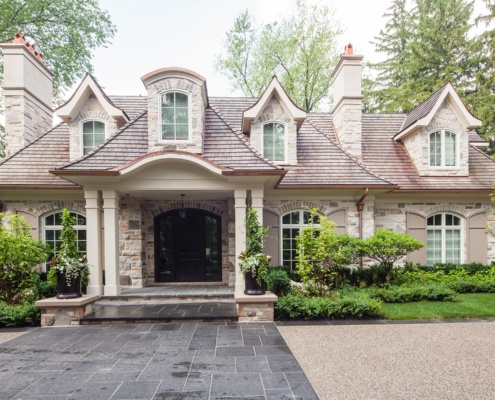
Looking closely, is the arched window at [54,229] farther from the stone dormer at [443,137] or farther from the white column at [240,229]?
the stone dormer at [443,137]

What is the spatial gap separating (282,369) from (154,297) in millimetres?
4863

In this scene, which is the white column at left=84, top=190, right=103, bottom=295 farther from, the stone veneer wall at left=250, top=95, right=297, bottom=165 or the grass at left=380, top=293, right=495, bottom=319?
the grass at left=380, top=293, right=495, bottom=319

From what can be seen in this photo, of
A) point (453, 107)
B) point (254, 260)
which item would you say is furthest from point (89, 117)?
point (453, 107)

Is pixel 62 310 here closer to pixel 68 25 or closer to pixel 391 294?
pixel 391 294

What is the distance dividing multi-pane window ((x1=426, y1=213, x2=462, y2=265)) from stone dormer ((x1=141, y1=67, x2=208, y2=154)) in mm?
8235

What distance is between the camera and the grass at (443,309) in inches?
281

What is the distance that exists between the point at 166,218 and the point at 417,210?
8.45 meters

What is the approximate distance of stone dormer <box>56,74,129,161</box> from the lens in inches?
399

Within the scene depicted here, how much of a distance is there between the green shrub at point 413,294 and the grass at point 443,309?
18cm

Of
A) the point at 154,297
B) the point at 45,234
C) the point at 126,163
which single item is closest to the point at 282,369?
the point at 154,297

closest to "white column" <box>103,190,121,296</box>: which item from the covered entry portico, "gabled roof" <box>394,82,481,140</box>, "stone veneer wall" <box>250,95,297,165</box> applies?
the covered entry portico

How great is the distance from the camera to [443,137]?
1129 centimetres

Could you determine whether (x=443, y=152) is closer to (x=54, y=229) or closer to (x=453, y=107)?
(x=453, y=107)

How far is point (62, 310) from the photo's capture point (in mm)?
6867
